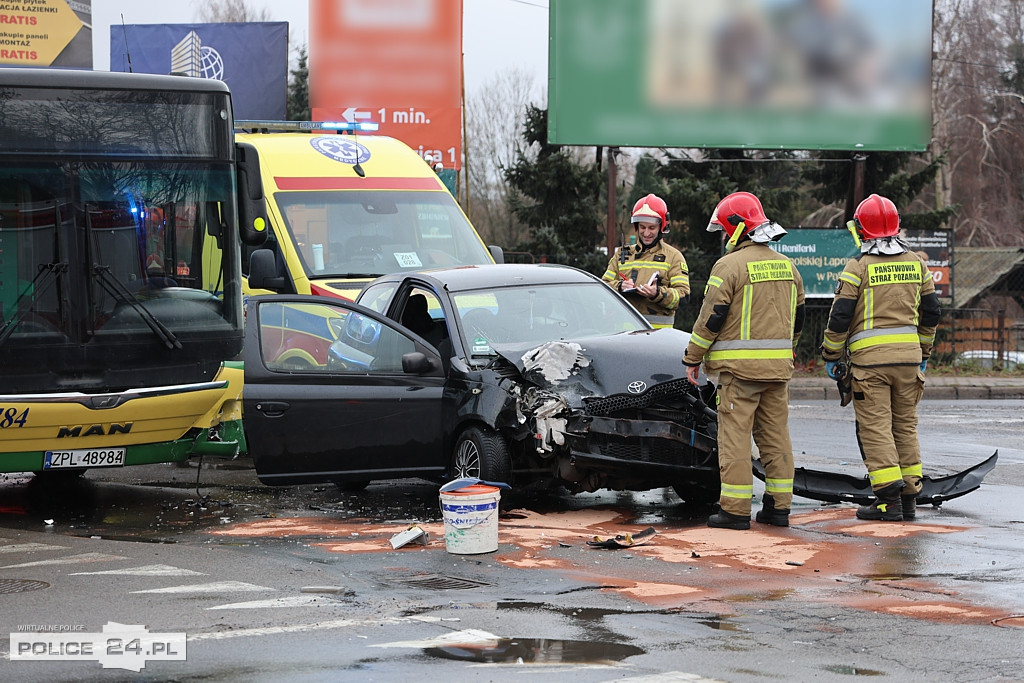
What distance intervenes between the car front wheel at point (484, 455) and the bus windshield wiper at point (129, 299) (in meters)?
2.09

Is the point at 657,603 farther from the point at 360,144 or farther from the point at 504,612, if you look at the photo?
the point at 360,144

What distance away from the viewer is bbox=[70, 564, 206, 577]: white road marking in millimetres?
6656

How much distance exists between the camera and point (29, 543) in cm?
774

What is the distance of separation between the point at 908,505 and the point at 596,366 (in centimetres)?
216

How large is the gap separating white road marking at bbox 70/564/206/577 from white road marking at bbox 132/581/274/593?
0.29 meters

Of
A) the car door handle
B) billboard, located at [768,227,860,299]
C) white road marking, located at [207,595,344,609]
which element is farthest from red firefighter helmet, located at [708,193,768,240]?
billboard, located at [768,227,860,299]

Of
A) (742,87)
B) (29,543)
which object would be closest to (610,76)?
(742,87)

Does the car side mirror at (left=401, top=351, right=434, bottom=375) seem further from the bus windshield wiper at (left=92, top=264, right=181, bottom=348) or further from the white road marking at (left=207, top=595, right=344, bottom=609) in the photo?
the white road marking at (left=207, top=595, right=344, bottom=609)

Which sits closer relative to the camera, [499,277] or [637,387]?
[637,387]

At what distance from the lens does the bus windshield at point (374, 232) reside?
1230 cm

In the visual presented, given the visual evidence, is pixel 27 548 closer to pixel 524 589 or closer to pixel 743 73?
pixel 524 589

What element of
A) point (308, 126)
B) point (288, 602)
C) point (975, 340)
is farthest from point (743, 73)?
point (288, 602)

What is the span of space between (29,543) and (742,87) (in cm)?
1788

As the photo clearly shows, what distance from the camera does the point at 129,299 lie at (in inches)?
343
